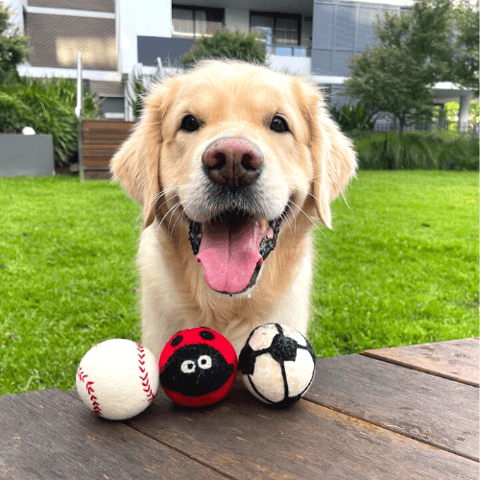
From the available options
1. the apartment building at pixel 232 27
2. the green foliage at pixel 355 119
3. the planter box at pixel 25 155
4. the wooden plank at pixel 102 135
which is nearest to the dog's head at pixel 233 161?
the wooden plank at pixel 102 135

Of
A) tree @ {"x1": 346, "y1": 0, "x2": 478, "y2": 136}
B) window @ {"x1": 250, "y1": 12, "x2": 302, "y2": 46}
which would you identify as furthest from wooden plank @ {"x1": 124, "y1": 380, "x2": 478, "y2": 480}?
window @ {"x1": 250, "y1": 12, "x2": 302, "y2": 46}

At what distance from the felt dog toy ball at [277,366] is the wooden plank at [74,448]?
0.37 meters

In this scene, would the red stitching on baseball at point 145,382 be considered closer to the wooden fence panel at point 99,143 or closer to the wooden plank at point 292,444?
the wooden plank at point 292,444

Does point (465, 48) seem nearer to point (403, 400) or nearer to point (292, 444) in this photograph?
point (403, 400)

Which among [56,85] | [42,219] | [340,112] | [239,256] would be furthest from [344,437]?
[340,112]

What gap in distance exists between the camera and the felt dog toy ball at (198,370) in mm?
1576

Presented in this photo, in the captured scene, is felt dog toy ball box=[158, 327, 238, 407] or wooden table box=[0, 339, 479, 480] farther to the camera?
felt dog toy ball box=[158, 327, 238, 407]

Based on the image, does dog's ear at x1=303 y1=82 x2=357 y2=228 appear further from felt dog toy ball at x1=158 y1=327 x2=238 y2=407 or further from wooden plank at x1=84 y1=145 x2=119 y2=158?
wooden plank at x1=84 y1=145 x2=119 y2=158

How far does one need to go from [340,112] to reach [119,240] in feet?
40.6

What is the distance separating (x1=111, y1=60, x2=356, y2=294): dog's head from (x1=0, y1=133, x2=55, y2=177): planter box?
935 centimetres

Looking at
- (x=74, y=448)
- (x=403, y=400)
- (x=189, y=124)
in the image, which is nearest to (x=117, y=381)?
(x=74, y=448)

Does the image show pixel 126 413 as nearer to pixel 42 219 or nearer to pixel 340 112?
pixel 42 219

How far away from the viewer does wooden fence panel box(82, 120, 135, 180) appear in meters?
11.0

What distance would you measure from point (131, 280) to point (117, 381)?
10.5ft
